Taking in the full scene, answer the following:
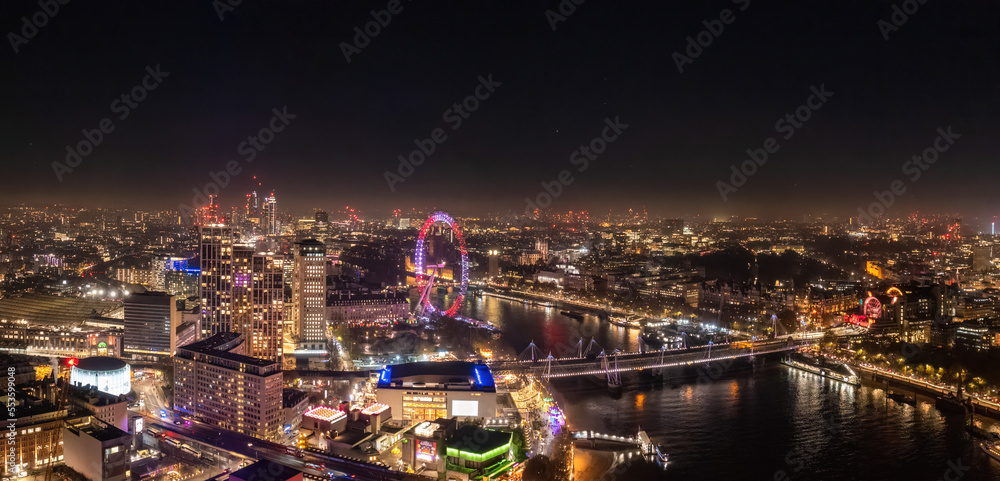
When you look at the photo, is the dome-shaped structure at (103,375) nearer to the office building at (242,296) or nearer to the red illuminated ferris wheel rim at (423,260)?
the office building at (242,296)

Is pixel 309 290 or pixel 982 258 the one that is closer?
pixel 309 290

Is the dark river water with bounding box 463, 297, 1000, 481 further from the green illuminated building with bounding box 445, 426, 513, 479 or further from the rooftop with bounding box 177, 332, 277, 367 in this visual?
the rooftop with bounding box 177, 332, 277, 367

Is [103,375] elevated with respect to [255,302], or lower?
lower

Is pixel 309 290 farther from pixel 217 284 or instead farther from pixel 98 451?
pixel 98 451

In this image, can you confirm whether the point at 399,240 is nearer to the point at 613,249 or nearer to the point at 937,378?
the point at 613,249

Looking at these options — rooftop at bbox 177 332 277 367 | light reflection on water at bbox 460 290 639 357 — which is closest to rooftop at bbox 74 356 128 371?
rooftop at bbox 177 332 277 367

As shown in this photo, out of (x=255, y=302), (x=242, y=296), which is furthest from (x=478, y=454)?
(x=242, y=296)

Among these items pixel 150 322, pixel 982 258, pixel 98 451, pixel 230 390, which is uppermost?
pixel 982 258
